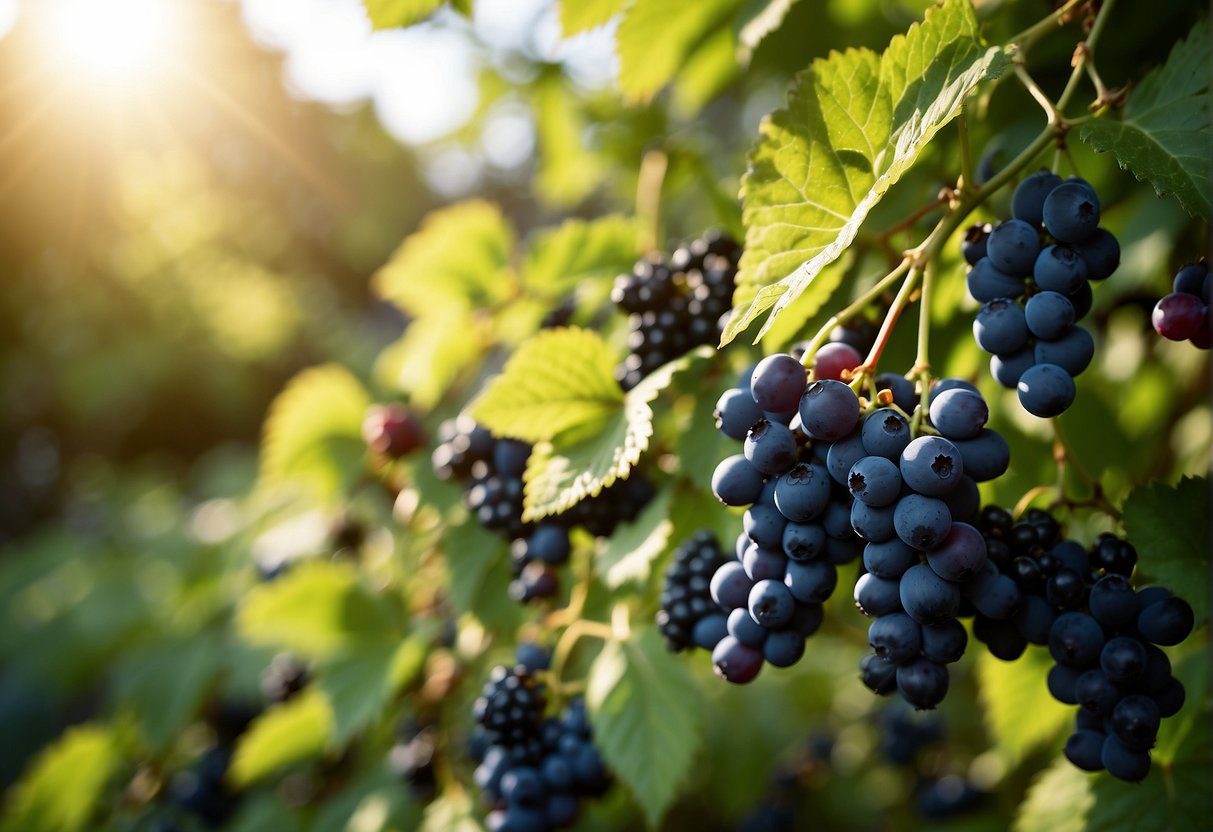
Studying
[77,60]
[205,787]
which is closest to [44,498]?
[77,60]

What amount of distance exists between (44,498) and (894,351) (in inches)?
322

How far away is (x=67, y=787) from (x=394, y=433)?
52.2 inches

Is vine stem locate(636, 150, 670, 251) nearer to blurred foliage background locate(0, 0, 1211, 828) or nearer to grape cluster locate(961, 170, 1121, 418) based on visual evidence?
blurred foliage background locate(0, 0, 1211, 828)

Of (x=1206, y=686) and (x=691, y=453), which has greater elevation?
(x=691, y=453)

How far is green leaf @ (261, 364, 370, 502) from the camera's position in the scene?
151cm

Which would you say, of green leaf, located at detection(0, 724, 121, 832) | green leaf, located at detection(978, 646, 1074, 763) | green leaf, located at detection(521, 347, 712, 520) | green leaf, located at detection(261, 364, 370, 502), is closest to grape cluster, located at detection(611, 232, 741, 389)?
green leaf, located at detection(521, 347, 712, 520)

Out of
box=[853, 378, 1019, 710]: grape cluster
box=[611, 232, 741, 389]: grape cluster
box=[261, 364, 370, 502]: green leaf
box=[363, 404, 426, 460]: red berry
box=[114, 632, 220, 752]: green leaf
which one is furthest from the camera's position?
box=[114, 632, 220, 752]: green leaf

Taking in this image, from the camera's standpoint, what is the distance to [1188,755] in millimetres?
908

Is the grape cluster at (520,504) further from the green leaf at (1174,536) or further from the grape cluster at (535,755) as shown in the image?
the green leaf at (1174,536)

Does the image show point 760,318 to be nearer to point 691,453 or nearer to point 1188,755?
point 691,453

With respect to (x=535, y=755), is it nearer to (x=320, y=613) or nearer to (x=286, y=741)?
(x=320, y=613)

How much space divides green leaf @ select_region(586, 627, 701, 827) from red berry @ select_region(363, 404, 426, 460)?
594mm

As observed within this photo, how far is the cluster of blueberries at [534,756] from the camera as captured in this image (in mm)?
1025

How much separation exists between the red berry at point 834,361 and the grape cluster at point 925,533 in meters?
0.08
